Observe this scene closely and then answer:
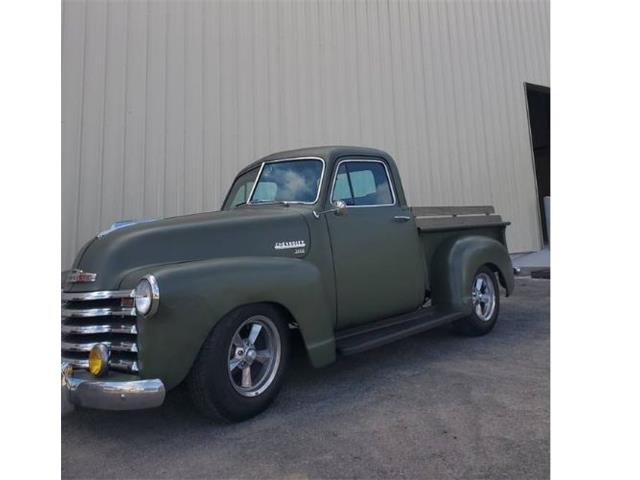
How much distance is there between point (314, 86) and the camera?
796 centimetres

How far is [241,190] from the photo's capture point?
4.60 metres

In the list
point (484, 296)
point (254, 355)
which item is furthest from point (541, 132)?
point (254, 355)

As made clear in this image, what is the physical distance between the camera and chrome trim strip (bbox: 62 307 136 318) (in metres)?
2.79

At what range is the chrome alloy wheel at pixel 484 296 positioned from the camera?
5.28 m

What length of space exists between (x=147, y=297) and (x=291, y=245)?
1.26m

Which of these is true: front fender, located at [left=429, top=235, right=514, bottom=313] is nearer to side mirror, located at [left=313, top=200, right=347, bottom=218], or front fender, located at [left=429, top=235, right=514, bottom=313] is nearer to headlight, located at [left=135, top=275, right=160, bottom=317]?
side mirror, located at [left=313, top=200, right=347, bottom=218]

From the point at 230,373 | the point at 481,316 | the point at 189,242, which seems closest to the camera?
the point at 230,373

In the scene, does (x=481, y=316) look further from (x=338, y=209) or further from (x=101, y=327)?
(x=101, y=327)

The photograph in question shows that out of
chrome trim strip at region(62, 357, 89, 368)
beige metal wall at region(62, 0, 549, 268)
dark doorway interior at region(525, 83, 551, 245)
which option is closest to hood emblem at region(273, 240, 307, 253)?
chrome trim strip at region(62, 357, 89, 368)

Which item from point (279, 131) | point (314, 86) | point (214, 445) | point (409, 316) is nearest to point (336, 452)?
point (214, 445)

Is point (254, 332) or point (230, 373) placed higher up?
point (254, 332)

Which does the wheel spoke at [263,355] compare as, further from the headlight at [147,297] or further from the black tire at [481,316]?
the black tire at [481,316]

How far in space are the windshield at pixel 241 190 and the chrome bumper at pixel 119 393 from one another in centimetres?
215

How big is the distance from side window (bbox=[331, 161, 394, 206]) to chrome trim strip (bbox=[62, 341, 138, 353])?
6.58 feet
